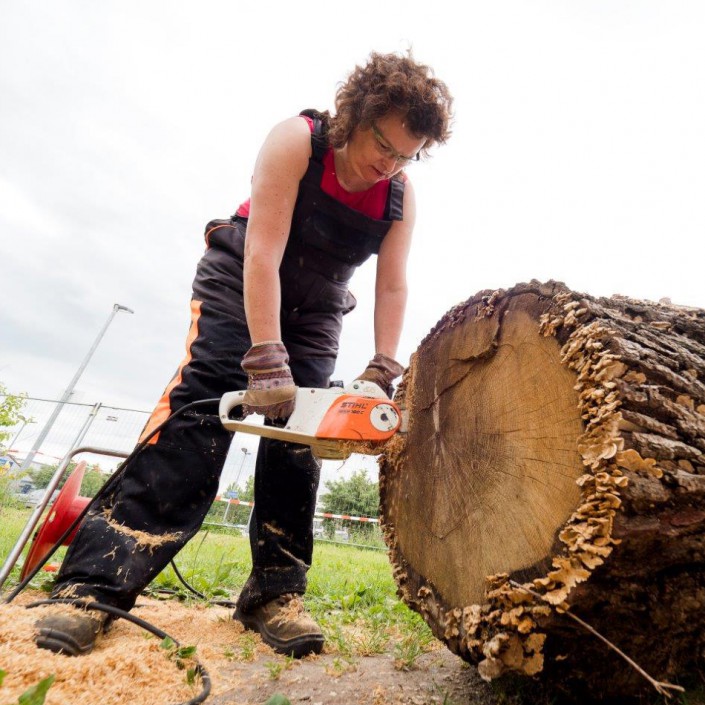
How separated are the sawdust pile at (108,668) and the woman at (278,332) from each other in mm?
70

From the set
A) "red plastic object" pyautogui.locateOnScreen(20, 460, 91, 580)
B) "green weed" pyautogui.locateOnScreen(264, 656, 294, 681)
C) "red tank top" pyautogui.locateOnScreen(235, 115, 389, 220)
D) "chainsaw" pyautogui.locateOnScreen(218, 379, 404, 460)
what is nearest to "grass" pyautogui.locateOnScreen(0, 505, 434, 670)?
"green weed" pyautogui.locateOnScreen(264, 656, 294, 681)

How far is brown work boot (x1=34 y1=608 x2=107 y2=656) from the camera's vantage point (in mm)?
1244

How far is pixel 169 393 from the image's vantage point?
1724 millimetres

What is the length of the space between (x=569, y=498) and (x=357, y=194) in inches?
52.3

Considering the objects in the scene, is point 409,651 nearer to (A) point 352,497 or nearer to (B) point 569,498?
(B) point 569,498

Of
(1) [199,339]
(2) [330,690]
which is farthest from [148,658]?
(1) [199,339]

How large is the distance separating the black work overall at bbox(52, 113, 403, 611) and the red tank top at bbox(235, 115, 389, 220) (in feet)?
0.10

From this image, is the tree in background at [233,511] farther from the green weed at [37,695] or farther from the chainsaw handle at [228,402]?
the green weed at [37,695]

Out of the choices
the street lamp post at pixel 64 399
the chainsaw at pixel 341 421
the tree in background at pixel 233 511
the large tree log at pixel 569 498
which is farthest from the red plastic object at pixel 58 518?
the tree in background at pixel 233 511

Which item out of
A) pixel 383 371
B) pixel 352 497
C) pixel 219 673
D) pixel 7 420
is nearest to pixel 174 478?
pixel 219 673

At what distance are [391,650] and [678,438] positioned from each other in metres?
1.28

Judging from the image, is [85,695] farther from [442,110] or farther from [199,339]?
[442,110]

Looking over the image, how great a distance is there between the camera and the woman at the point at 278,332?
149cm

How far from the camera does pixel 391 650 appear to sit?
170cm
